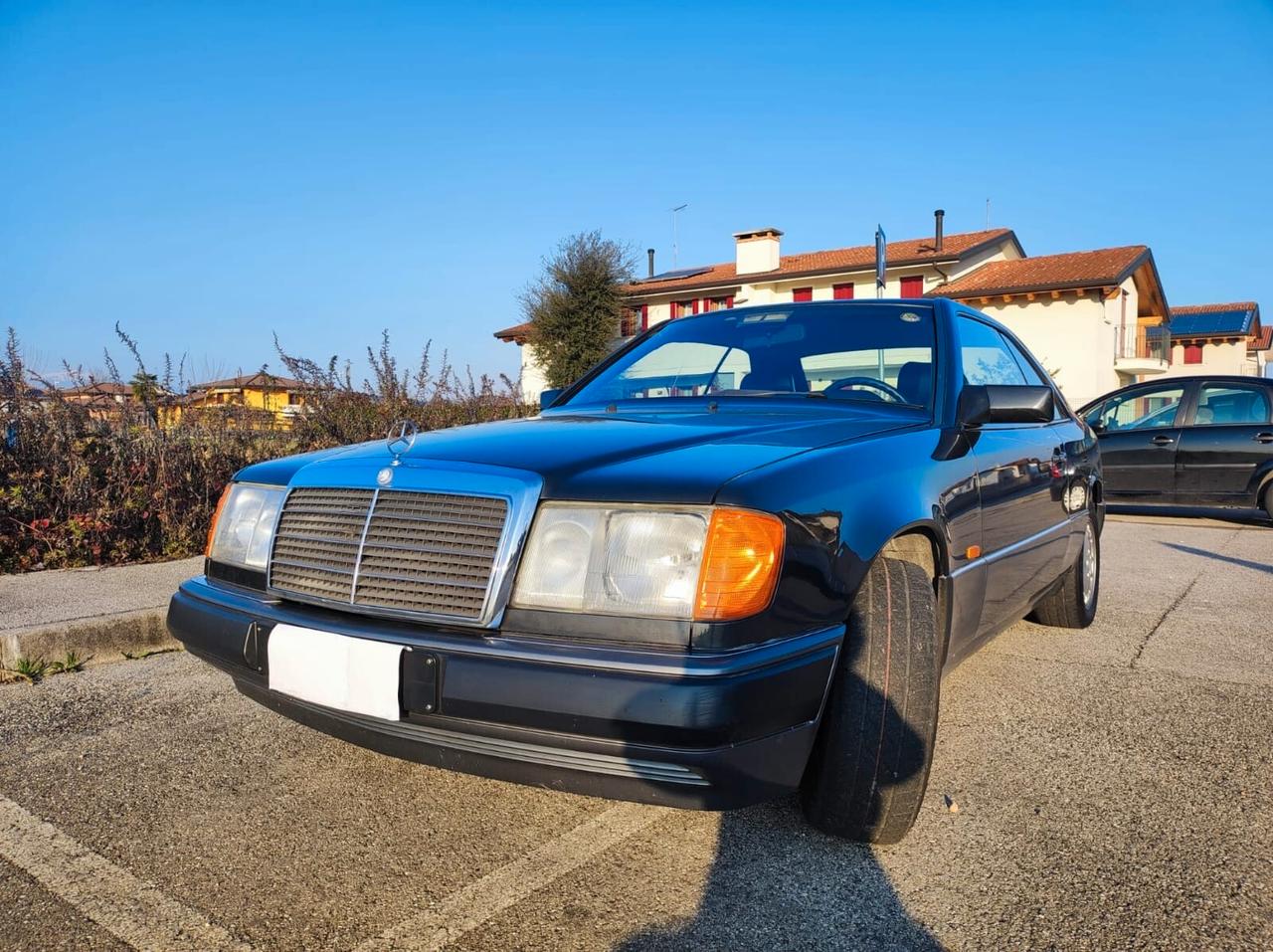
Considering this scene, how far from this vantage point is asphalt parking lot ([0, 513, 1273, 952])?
1.87 m

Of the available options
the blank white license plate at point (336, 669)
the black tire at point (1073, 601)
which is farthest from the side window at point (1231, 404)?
the blank white license plate at point (336, 669)

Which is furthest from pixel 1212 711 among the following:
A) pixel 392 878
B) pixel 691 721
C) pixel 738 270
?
pixel 738 270

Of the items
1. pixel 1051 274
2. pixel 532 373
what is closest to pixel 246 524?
pixel 1051 274

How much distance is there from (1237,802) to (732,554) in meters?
1.71

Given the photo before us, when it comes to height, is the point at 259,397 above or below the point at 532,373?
below

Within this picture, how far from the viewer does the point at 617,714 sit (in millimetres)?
1730

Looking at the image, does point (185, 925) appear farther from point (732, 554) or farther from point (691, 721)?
point (732, 554)

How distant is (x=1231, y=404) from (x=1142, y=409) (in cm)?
83

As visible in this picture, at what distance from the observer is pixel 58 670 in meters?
3.72

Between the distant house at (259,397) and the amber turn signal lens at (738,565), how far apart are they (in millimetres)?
Result: 6042

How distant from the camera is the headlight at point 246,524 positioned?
8.00 ft

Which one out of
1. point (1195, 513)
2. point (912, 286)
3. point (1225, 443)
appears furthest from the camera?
point (912, 286)

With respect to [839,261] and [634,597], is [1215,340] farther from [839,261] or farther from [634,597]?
[634,597]

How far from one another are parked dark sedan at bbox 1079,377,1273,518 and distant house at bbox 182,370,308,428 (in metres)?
7.62
